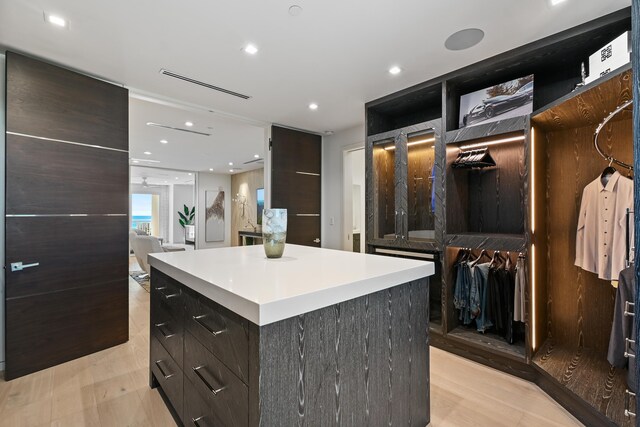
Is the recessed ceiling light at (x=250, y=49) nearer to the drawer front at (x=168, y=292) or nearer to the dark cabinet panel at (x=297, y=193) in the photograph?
the drawer front at (x=168, y=292)

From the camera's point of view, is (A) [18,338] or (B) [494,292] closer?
(A) [18,338]

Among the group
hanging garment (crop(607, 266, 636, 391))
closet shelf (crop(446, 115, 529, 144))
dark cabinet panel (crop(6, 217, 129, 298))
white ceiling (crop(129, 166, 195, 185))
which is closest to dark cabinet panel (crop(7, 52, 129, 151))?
dark cabinet panel (crop(6, 217, 129, 298))

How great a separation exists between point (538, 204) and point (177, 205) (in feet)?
41.6

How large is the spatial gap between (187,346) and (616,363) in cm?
254

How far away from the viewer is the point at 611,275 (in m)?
1.99

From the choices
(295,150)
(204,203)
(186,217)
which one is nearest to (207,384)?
(295,150)

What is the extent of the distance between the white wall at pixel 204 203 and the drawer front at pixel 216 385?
357 inches

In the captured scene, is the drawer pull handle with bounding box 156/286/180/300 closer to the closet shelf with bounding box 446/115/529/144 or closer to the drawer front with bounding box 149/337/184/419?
the drawer front with bounding box 149/337/184/419

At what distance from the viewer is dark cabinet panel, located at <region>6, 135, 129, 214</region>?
233cm

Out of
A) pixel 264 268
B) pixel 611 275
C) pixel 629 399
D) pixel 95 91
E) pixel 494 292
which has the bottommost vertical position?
pixel 629 399

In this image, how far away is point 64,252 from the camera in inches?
100

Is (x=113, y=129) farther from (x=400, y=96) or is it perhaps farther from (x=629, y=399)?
(x=629, y=399)

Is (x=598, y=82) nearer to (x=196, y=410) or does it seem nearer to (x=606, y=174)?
(x=606, y=174)

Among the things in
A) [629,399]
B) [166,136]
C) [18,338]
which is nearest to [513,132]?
[629,399]
